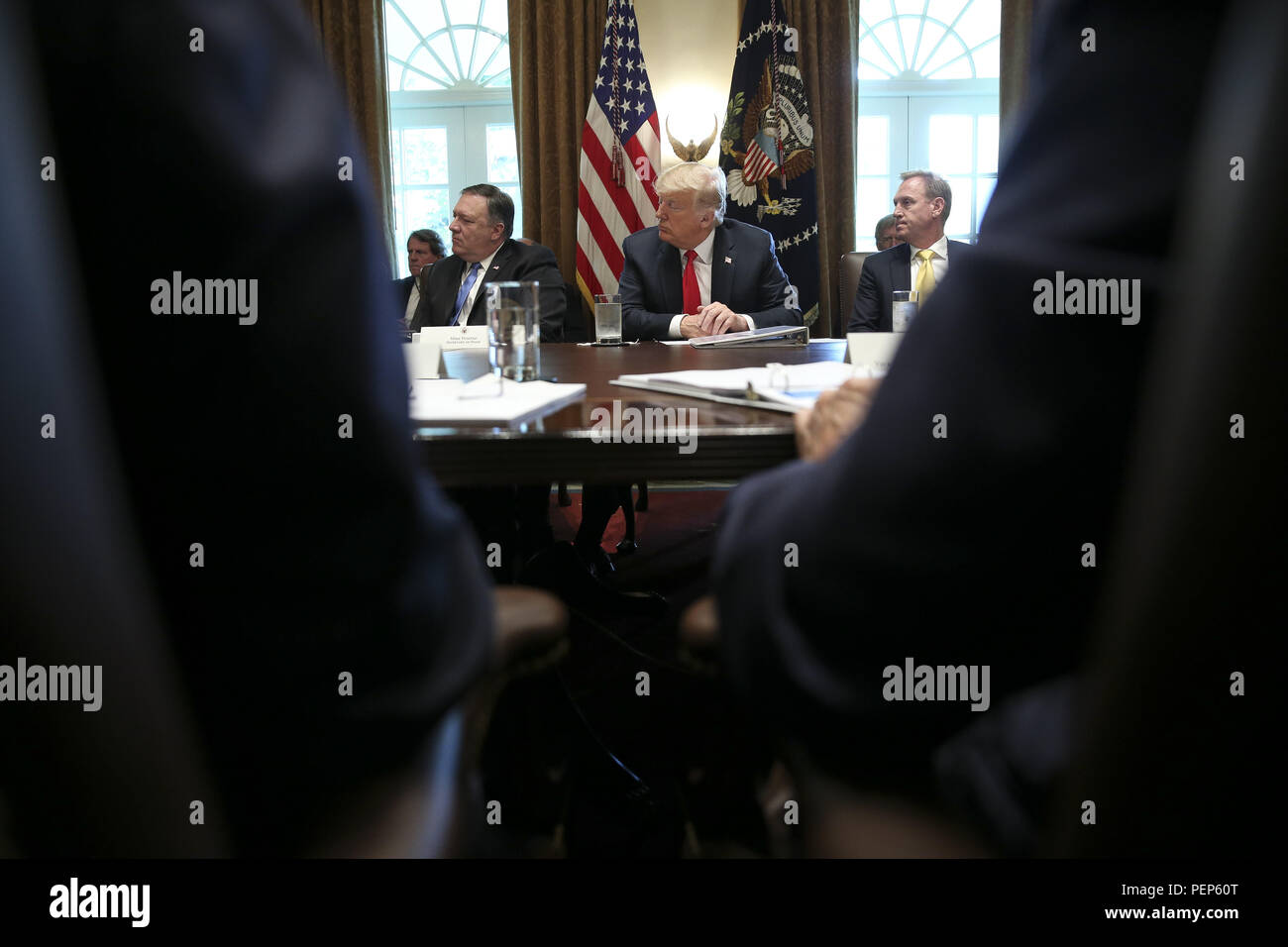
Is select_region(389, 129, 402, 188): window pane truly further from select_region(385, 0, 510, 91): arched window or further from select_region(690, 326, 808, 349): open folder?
select_region(690, 326, 808, 349): open folder

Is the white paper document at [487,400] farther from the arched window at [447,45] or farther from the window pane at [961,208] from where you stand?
the window pane at [961,208]

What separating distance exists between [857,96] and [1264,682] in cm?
543

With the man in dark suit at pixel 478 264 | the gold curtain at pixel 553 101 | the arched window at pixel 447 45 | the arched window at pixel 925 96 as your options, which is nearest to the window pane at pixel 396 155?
the arched window at pixel 447 45

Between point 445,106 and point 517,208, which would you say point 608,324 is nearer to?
point 517,208

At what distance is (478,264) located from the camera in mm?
4062

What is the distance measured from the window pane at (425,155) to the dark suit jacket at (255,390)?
5568mm

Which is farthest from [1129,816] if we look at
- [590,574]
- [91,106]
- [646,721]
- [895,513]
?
[590,574]

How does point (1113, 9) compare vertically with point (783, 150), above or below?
below

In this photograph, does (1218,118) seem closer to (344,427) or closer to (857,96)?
(344,427)

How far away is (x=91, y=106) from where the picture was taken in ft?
1.46

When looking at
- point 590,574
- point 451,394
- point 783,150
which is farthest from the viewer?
point 783,150

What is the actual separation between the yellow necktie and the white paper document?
100 centimetres

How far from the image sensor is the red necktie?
3.61 m

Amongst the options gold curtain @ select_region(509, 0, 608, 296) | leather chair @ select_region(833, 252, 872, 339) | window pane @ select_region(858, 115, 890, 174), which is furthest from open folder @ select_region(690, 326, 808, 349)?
window pane @ select_region(858, 115, 890, 174)
